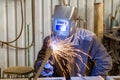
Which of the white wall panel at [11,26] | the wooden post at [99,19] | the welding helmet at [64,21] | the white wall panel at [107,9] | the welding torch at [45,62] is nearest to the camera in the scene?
the welding torch at [45,62]

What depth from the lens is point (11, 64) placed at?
3564 mm

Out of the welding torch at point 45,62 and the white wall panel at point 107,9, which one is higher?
the white wall panel at point 107,9

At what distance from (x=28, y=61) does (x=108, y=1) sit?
1.35 m

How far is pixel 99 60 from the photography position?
8.24ft

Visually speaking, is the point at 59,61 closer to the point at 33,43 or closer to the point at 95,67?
the point at 95,67

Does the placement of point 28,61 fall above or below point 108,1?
below

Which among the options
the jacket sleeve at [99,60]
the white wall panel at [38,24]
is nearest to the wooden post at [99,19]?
the white wall panel at [38,24]

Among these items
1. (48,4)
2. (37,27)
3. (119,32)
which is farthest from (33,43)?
(119,32)

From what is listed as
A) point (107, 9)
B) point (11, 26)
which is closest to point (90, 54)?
point (107, 9)

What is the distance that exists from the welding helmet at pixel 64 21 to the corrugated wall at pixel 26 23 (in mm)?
1297

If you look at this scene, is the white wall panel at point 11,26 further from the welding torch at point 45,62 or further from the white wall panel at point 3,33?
the welding torch at point 45,62

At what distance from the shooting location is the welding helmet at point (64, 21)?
2.13 metres

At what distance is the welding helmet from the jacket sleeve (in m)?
0.43

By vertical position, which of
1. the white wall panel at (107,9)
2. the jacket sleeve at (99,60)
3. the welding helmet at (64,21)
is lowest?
the jacket sleeve at (99,60)
